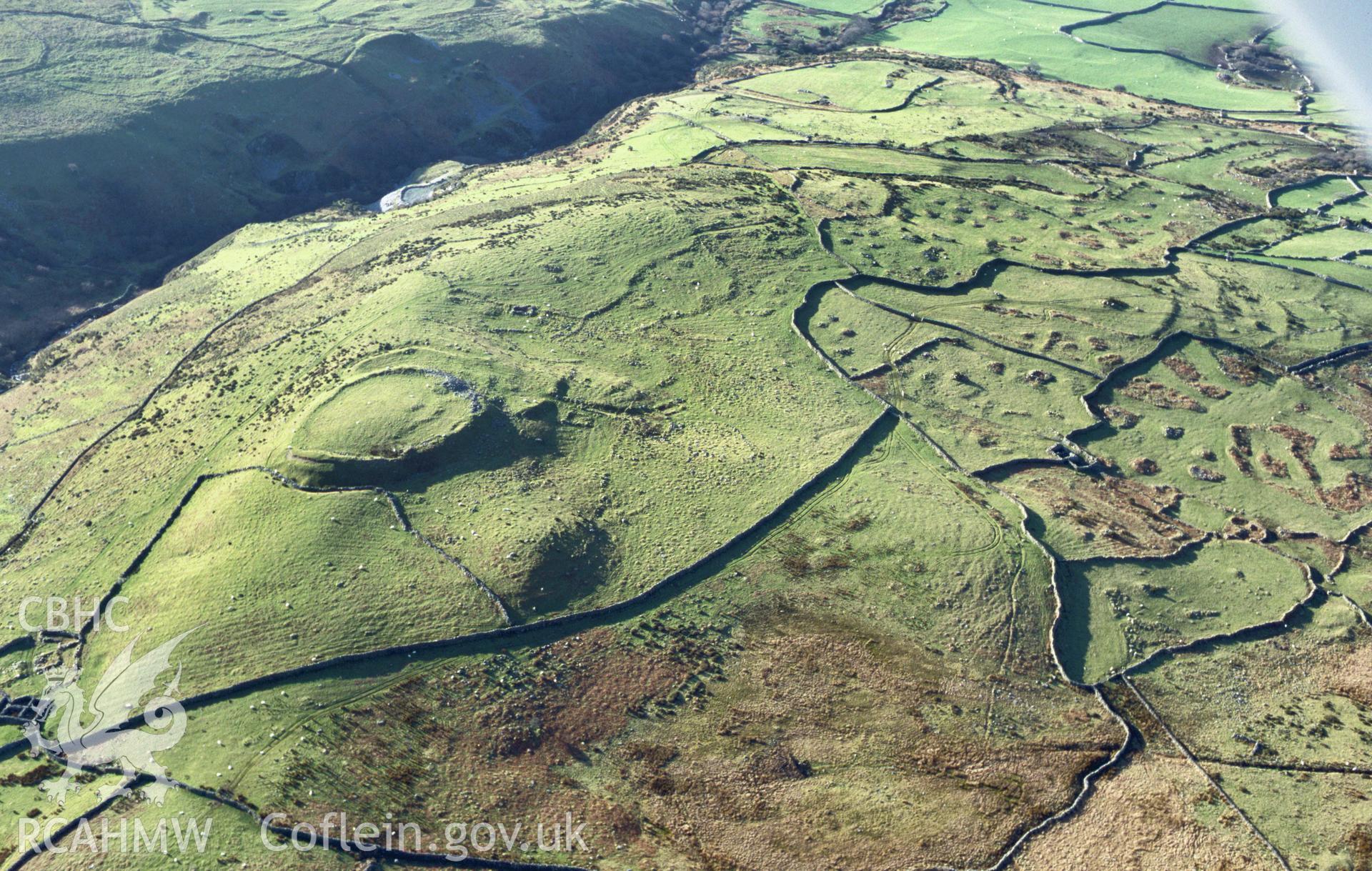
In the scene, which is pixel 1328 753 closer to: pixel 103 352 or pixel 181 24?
pixel 103 352

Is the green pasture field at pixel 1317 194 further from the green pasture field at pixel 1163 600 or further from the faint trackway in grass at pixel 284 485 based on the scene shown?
the faint trackway in grass at pixel 284 485

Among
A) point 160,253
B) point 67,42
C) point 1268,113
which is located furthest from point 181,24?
point 1268,113

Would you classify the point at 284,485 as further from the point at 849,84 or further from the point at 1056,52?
the point at 1056,52

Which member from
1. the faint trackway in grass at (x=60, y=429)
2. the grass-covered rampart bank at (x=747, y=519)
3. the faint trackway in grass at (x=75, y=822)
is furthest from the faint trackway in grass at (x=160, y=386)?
the faint trackway in grass at (x=75, y=822)

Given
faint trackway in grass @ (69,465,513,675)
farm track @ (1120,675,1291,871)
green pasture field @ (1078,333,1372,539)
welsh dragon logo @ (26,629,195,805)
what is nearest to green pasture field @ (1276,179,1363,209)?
green pasture field @ (1078,333,1372,539)

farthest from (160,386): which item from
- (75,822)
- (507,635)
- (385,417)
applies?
(507,635)
